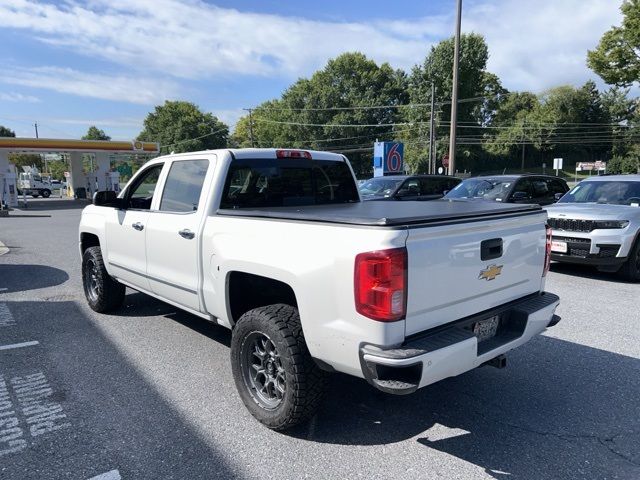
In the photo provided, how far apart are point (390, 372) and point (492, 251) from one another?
1.10 meters

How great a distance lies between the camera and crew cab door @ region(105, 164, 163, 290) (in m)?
4.73

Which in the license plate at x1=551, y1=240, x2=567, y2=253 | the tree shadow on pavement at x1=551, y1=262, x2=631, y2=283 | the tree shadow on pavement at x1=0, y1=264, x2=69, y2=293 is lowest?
the tree shadow on pavement at x1=551, y1=262, x2=631, y2=283

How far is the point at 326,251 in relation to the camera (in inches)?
109

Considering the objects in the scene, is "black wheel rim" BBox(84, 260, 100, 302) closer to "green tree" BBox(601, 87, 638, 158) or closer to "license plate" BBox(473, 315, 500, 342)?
"license plate" BBox(473, 315, 500, 342)

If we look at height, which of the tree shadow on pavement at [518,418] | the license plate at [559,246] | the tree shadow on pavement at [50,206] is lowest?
the tree shadow on pavement at [50,206]

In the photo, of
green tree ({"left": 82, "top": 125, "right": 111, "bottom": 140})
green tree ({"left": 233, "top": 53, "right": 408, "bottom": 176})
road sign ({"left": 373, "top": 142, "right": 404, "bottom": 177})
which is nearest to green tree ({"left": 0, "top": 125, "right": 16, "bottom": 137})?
green tree ({"left": 82, "top": 125, "right": 111, "bottom": 140})

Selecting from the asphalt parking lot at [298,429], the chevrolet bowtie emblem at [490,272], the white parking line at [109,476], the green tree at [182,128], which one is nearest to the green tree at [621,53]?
the asphalt parking lot at [298,429]

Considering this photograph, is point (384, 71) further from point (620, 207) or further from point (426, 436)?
point (426, 436)

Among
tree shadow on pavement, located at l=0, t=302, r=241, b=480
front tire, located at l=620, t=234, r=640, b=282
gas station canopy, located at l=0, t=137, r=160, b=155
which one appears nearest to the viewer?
tree shadow on pavement, located at l=0, t=302, r=241, b=480

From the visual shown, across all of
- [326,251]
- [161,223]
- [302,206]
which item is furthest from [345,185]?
[326,251]

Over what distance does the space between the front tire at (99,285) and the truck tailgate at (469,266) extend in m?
4.23

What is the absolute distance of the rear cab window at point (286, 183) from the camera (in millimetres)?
4066

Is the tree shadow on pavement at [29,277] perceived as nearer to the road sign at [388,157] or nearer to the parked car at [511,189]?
the parked car at [511,189]

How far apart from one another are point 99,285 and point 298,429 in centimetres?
362
